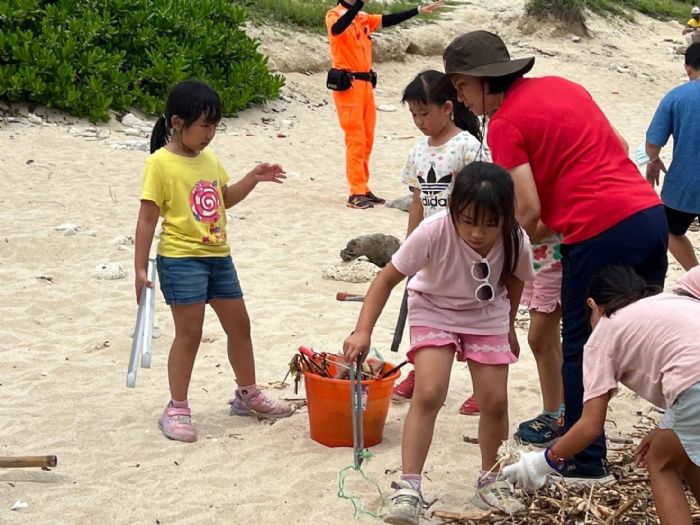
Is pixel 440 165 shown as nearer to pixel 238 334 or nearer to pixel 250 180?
pixel 250 180

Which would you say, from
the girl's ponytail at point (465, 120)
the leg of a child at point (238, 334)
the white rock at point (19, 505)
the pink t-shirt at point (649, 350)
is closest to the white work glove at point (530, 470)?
the pink t-shirt at point (649, 350)

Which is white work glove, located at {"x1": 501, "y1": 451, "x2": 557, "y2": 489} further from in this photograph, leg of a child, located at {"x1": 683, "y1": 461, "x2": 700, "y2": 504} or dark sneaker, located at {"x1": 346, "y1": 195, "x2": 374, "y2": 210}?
dark sneaker, located at {"x1": 346, "y1": 195, "x2": 374, "y2": 210}

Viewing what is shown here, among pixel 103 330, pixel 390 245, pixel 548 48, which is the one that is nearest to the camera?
pixel 103 330

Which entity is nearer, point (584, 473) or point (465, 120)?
point (584, 473)

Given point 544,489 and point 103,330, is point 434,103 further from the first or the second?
point 103,330

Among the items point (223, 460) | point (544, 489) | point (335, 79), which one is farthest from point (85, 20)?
point (544, 489)

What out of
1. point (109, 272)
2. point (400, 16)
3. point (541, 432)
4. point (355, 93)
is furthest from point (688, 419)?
point (400, 16)

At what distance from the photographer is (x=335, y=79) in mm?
9500

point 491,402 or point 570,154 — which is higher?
point 570,154

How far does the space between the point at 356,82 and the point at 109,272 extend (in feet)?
11.0

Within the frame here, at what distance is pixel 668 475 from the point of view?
3277 mm

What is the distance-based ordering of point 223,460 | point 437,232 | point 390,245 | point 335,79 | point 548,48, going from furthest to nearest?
point 548,48, point 335,79, point 390,245, point 223,460, point 437,232

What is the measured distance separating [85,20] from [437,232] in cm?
997

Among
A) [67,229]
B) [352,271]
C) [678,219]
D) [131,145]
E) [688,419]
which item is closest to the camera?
[688,419]
